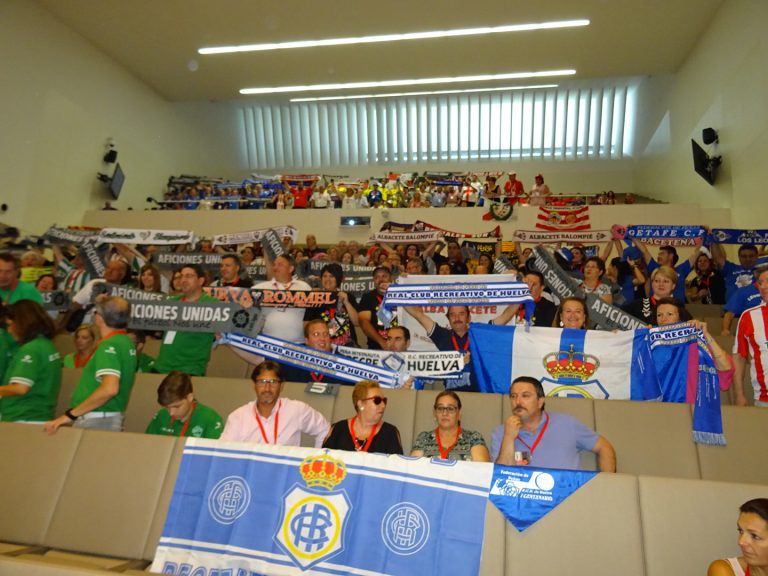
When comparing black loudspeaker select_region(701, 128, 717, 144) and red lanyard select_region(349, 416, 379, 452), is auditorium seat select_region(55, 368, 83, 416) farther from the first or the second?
black loudspeaker select_region(701, 128, 717, 144)

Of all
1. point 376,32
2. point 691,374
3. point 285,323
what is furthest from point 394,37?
point 691,374

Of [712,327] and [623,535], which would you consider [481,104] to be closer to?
[712,327]

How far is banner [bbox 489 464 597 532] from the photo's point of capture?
260cm

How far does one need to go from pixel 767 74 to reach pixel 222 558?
10524 millimetres

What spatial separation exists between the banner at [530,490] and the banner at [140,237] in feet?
21.4

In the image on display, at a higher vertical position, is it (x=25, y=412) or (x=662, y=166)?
(x=662, y=166)

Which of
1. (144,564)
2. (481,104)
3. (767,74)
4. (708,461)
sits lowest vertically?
(144,564)

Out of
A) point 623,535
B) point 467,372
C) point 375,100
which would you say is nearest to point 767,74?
point 467,372

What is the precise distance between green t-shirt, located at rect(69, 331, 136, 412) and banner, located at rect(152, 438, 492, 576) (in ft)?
3.13

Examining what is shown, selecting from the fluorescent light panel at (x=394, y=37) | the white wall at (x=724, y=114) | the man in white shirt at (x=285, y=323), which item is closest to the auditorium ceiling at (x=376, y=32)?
the fluorescent light panel at (x=394, y=37)

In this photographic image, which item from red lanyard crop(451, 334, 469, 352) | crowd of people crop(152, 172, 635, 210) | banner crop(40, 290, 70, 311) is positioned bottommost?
red lanyard crop(451, 334, 469, 352)

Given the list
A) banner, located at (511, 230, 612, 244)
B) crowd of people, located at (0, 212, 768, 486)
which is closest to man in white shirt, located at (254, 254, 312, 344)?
crowd of people, located at (0, 212, 768, 486)

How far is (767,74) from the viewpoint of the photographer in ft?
30.3

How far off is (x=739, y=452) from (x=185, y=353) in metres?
4.04
